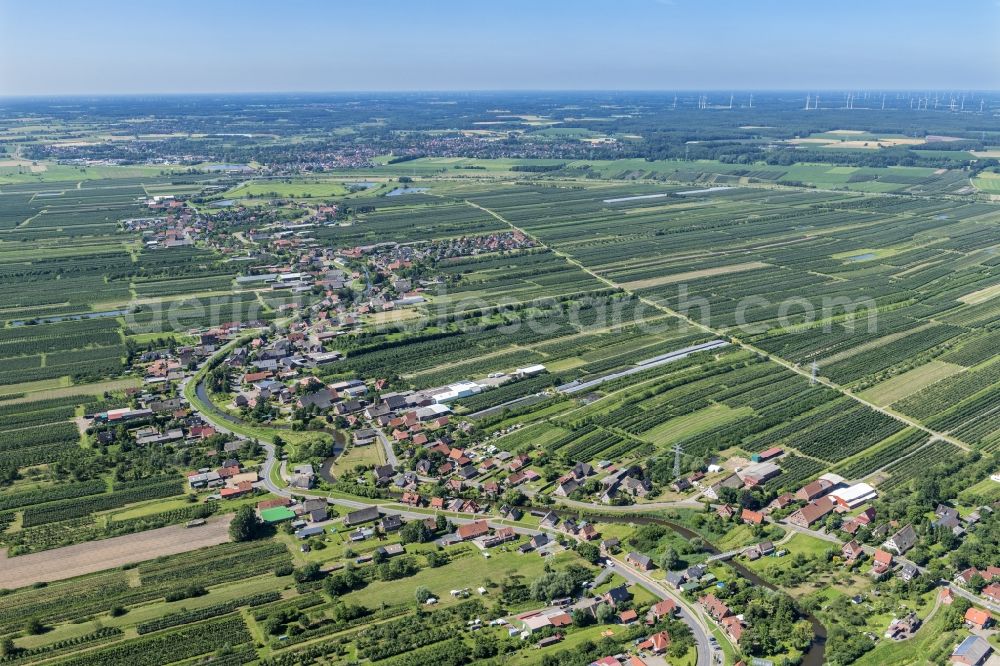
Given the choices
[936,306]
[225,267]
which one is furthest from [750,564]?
[225,267]

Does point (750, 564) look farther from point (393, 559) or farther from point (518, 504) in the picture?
point (393, 559)

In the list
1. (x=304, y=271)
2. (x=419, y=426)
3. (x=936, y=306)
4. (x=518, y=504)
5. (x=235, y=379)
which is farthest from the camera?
(x=304, y=271)

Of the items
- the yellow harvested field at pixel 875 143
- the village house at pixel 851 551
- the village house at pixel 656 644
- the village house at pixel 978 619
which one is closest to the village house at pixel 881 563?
the village house at pixel 851 551

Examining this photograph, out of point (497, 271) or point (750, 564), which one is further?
point (497, 271)

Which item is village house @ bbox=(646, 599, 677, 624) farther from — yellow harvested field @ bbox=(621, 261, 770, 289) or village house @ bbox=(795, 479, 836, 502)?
yellow harvested field @ bbox=(621, 261, 770, 289)

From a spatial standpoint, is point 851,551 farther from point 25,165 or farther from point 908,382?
point 25,165

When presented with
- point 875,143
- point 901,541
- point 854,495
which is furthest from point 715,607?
point 875,143

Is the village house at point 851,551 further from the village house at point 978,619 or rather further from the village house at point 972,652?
the village house at point 972,652
